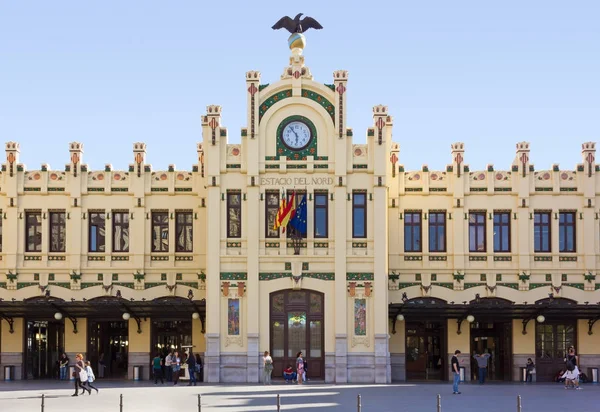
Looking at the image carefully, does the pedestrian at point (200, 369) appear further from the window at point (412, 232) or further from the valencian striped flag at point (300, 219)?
the window at point (412, 232)

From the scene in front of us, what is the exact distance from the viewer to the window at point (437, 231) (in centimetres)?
5175

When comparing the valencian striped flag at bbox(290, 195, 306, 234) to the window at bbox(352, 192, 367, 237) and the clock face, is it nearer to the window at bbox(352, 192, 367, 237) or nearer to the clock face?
the window at bbox(352, 192, 367, 237)

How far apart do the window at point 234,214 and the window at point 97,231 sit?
284 inches

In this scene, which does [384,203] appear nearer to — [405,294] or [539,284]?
[405,294]

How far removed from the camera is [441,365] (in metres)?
52.1

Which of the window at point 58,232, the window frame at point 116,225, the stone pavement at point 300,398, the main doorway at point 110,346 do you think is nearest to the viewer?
the stone pavement at point 300,398

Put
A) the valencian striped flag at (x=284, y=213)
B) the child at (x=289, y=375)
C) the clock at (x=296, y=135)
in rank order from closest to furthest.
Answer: the child at (x=289, y=375)
the valencian striped flag at (x=284, y=213)
the clock at (x=296, y=135)

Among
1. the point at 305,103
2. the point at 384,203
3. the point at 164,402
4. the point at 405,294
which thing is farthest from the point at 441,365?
the point at 164,402

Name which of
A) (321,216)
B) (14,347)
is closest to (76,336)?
(14,347)

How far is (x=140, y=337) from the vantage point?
51188mm

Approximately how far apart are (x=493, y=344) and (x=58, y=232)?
909 inches

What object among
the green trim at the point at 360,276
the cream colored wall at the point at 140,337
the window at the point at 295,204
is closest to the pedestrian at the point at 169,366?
the cream colored wall at the point at 140,337

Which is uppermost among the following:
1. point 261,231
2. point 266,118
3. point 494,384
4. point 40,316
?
point 266,118

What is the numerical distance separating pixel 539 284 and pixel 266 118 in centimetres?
1621
